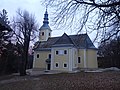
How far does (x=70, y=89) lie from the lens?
13.2 m

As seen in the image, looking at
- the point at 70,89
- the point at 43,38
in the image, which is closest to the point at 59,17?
the point at 70,89

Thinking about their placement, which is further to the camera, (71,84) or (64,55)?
(64,55)

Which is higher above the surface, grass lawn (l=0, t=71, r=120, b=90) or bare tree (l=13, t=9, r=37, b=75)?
bare tree (l=13, t=9, r=37, b=75)

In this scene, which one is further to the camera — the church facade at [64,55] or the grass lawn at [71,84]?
the church facade at [64,55]

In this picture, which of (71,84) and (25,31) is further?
(25,31)

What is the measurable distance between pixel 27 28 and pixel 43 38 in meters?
19.5

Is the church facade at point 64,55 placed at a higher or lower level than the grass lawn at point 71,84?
higher

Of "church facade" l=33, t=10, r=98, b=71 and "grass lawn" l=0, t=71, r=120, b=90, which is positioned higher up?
"church facade" l=33, t=10, r=98, b=71

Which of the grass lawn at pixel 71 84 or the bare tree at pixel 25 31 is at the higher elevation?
the bare tree at pixel 25 31

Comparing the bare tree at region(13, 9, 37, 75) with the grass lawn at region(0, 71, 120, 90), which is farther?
the bare tree at region(13, 9, 37, 75)

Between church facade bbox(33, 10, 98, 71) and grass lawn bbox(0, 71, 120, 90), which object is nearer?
grass lawn bbox(0, 71, 120, 90)

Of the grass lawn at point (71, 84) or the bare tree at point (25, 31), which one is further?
the bare tree at point (25, 31)

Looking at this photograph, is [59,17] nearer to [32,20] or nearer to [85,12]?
[85,12]

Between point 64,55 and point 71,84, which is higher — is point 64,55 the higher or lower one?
the higher one
